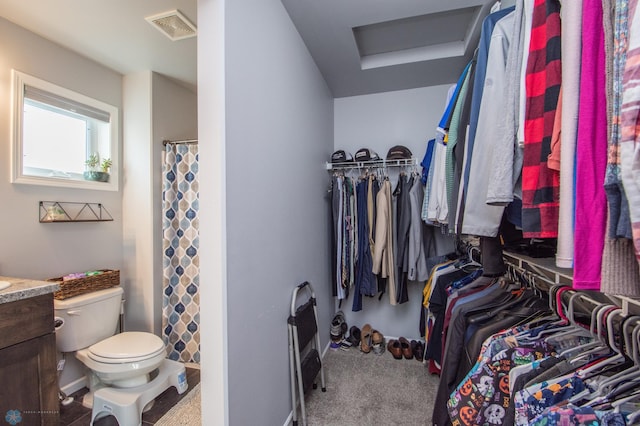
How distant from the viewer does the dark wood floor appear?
1.64 meters

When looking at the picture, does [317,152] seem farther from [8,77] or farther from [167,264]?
[8,77]

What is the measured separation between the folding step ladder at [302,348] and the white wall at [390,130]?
39.2 inches

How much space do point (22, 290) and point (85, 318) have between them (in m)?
0.67

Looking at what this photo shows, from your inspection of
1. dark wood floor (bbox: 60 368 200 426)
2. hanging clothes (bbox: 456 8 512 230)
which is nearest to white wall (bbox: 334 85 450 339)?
dark wood floor (bbox: 60 368 200 426)

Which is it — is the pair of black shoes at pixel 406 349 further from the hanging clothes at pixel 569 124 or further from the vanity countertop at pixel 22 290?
the vanity countertop at pixel 22 290

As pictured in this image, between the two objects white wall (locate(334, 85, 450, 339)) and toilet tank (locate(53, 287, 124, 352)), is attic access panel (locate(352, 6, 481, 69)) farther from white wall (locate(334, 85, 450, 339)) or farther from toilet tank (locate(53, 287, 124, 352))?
toilet tank (locate(53, 287, 124, 352))

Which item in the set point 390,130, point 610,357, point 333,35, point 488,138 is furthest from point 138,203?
point 610,357

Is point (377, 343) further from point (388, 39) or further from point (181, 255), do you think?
point (388, 39)

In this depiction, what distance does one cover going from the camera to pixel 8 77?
1.63 metres

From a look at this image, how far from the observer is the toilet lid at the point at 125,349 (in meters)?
1.63

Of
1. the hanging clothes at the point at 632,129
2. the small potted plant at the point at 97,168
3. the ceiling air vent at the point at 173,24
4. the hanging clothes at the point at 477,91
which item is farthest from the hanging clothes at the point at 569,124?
the small potted plant at the point at 97,168

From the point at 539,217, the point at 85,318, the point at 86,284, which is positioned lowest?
the point at 85,318

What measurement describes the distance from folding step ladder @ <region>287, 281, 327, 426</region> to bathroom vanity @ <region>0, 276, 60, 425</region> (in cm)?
119

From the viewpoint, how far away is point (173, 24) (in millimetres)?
1740
